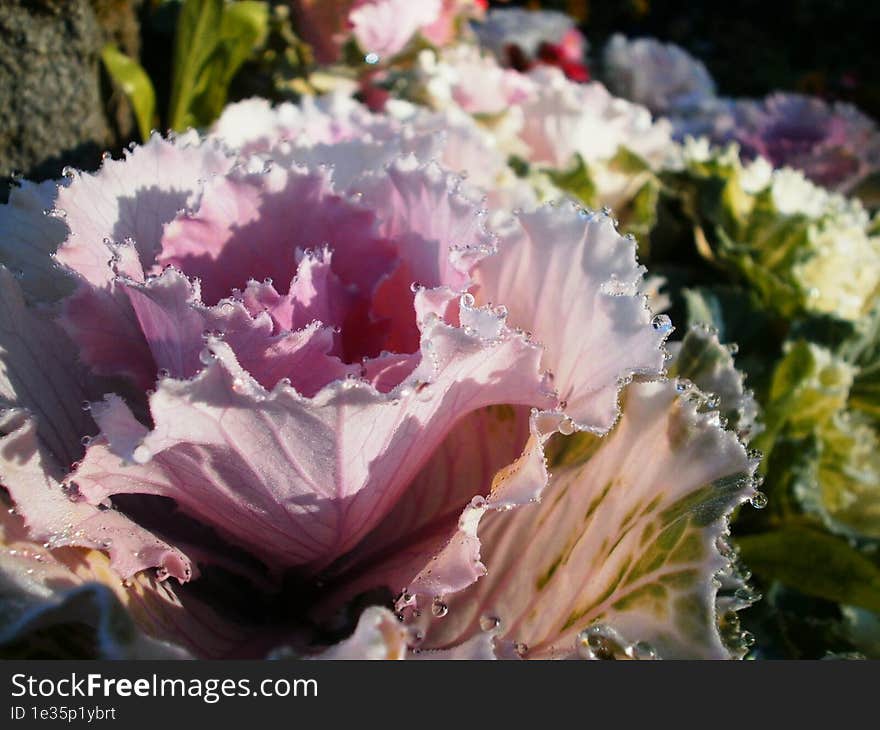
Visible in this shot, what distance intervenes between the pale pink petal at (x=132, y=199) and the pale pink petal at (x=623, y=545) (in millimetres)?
311

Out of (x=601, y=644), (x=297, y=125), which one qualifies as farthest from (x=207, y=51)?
(x=601, y=644)

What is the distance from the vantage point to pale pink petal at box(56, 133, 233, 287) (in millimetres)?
555

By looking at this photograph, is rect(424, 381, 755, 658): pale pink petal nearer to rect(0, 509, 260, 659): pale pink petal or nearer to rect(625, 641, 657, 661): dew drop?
rect(625, 641, 657, 661): dew drop

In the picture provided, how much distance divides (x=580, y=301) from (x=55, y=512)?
35 cm

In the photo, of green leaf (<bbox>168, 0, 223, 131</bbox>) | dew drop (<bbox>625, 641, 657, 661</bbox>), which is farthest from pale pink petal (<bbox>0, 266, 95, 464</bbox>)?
green leaf (<bbox>168, 0, 223, 131</bbox>)

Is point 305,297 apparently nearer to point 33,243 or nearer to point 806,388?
point 33,243

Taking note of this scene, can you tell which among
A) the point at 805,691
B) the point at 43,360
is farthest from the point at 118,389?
the point at 805,691

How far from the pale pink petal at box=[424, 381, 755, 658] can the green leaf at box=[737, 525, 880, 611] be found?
403 mm

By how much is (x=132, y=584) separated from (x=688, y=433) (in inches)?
14.2

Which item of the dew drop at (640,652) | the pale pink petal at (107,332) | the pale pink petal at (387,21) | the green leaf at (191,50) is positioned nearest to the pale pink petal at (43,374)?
the pale pink petal at (107,332)

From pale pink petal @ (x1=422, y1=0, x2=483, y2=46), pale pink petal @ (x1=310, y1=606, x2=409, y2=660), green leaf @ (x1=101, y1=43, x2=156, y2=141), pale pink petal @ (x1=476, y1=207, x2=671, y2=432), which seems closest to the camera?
pale pink petal @ (x1=310, y1=606, x2=409, y2=660)

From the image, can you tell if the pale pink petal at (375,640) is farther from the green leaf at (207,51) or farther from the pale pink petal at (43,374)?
the green leaf at (207,51)

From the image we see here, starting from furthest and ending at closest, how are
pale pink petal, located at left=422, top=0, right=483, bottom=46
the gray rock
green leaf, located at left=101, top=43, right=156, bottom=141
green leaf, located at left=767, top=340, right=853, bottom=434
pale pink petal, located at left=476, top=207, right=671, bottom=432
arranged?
pale pink petal, located at left=422, top=0, right=483, bottom=46 < green leaf, located at left=767, top=340, right=853, bottom=434 < green leaf, located at left=101, top=43, right=156, bottom=141 < the gray rock < pale pink petal, located at left=476, top=207, right=671, bottom=432

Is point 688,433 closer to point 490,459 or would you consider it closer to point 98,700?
point 490,459
